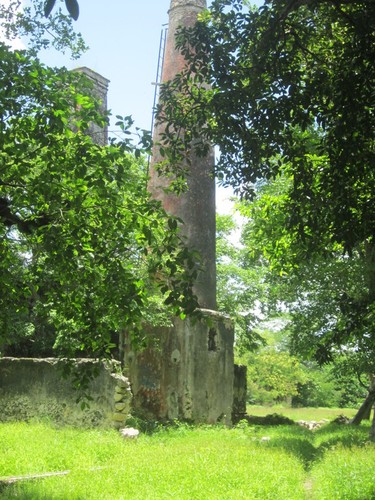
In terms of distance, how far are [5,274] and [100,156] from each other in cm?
149

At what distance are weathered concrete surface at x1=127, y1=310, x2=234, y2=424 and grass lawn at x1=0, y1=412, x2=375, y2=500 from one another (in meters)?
2.70

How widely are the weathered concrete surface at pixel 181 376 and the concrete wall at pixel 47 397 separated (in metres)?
2.36

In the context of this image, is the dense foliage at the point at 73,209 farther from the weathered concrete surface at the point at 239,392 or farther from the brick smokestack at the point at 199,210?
the weathered concrete surface at the point at 239,392

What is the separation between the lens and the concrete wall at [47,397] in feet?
37.4

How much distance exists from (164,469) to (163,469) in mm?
18

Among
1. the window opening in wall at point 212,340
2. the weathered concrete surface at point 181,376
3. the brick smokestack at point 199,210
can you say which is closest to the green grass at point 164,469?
the weathered concrete surface at point 181,376

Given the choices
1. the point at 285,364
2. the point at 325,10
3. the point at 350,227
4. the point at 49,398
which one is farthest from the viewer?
the point at 285,364

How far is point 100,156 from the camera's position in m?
5.05

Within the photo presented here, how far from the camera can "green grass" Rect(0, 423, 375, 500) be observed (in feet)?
22.0

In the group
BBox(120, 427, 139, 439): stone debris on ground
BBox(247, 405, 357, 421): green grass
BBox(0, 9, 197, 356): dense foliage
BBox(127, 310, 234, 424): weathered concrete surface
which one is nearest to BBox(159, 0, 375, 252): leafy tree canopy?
BBox(0, 9, 197, 356): dense foliage

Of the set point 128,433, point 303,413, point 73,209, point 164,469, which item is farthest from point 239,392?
point 303,413

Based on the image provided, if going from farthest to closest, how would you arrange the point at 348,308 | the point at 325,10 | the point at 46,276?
the point at 46,276, the point at 348,308, the point at 325,10

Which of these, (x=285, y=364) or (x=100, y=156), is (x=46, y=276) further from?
(x=285, y=364)

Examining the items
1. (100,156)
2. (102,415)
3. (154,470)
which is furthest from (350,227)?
(102,415)
